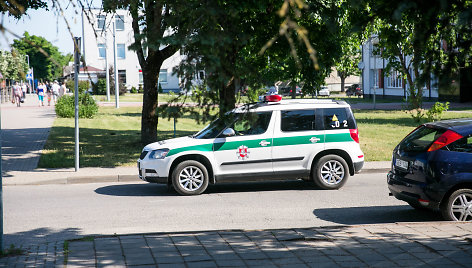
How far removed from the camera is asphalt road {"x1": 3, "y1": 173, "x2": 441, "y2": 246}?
8547 mm

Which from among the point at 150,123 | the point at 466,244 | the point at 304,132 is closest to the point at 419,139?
the point at 466,244

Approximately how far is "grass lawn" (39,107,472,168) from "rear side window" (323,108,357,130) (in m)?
3.01

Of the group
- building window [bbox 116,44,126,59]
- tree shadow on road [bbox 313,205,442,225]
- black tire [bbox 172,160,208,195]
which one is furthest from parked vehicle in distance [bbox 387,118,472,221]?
building window [bbox 116,44,126,59]

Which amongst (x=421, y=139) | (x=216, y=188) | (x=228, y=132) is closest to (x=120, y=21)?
(x=216, y=188)

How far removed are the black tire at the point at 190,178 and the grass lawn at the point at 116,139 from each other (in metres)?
1.17

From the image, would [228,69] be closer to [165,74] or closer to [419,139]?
[419,139]

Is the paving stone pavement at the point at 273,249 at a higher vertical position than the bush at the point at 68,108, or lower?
lower

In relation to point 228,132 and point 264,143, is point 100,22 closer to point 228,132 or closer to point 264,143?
point 228,132

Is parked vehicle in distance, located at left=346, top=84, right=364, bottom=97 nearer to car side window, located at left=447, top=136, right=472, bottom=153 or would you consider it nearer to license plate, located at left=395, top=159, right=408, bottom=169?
license plate, located at left=395, top=159, right=408, bottom=169

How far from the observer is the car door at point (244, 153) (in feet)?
36.9

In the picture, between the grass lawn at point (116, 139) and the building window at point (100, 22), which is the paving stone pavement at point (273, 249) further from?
the grass lawn at point (116, 139)

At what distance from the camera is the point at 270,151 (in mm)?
11422

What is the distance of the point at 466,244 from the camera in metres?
6.61

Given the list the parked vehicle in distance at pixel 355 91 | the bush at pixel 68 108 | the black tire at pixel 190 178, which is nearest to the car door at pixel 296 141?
the black tire at pixel 190 178
